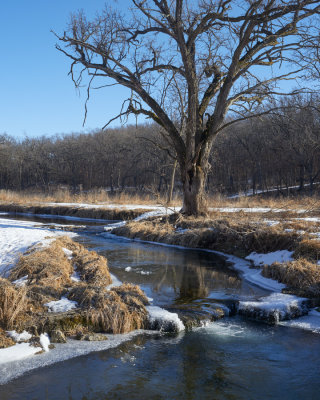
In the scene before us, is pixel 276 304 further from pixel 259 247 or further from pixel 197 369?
pixel 259 247

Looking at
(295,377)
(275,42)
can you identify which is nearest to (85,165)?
(275,42)

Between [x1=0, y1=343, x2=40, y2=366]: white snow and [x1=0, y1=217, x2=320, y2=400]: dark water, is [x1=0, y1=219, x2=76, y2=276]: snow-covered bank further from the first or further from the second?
[x1=0, y1=217, x2=320, y2=400]: dark water

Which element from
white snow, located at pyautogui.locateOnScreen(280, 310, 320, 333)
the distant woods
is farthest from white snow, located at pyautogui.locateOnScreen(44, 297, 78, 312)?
the distant woods

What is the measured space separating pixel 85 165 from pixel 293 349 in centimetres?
6111

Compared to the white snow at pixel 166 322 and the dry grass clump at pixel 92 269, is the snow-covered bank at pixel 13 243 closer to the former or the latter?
the dry grass clump at pixel 92 269

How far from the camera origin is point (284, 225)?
38.1 feet

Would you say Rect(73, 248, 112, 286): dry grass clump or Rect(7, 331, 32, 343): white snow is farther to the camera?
Rect(73, 248, 112, 286): dry grass clump

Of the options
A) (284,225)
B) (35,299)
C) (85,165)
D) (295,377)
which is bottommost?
(295,377)

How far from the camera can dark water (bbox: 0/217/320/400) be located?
4.24 metres

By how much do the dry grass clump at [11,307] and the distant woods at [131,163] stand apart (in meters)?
41.1

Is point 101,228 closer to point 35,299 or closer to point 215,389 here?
point 35,299

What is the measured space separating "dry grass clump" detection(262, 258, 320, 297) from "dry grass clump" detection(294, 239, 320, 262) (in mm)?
432

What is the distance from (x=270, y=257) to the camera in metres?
10.4

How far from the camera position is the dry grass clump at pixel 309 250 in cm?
905
